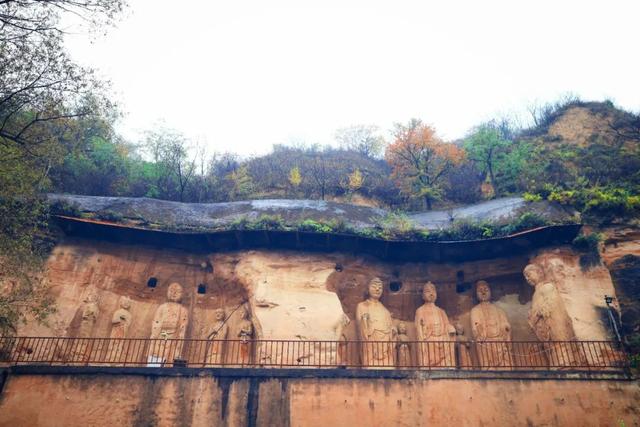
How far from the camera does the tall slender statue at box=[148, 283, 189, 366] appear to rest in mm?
15820

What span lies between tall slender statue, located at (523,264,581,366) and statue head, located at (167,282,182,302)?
34.7 feet

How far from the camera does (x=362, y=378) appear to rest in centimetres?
1288

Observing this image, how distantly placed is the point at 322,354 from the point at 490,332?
5.12 m

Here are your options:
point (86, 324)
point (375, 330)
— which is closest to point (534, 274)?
point (375, 330)

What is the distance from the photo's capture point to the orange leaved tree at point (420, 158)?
2453cm

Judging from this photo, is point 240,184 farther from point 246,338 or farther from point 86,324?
point 86,324

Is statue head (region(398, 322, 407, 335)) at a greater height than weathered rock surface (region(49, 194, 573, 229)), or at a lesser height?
lesser

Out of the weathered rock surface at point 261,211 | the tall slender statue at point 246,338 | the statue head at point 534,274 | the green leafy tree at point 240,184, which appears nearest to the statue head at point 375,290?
the weathered rock surface at point 261,211

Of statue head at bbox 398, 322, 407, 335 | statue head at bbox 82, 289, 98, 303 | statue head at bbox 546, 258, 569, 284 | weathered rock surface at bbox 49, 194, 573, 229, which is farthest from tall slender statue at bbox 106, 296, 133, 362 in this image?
statue head at bbox 546, 258, 569, 284

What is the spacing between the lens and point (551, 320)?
14750 mm

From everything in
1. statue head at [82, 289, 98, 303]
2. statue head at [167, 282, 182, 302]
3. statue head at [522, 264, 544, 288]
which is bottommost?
statue head at [82, 289, 98, 303]

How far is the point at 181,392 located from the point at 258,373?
1851 mm

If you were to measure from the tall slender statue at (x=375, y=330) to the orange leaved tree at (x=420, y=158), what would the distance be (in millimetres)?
8631

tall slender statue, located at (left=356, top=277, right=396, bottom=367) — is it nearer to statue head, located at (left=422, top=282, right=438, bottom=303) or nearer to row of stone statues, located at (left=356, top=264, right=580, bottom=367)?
row of stone statues, located at (left=356, top=264, right=580, bottom=367)
